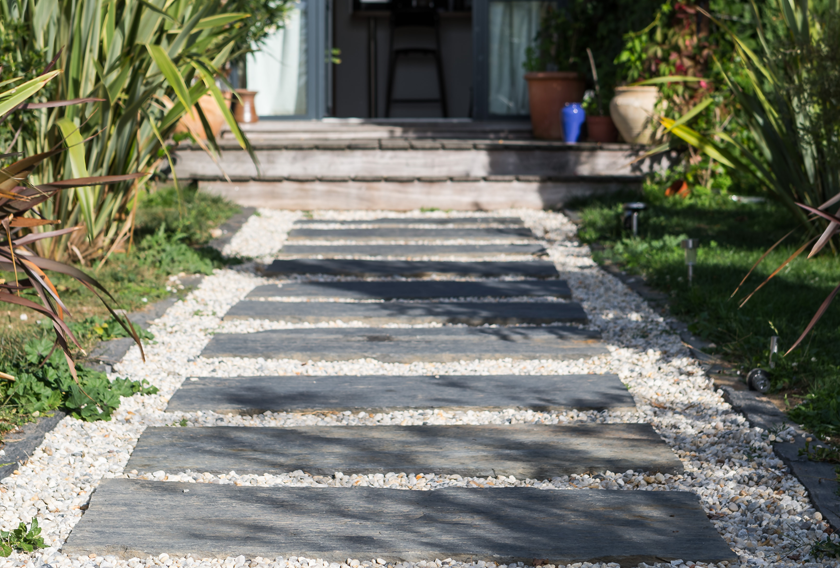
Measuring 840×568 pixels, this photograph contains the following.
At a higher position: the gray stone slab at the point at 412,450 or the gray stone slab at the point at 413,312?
the gray stone slab at the point at 413,312

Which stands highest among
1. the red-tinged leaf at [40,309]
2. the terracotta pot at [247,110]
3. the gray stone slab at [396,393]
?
the terracotta pot at [247,110]

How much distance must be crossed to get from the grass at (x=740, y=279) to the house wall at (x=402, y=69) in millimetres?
4472

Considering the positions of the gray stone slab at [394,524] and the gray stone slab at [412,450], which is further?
the gray stone slab at [412,450]

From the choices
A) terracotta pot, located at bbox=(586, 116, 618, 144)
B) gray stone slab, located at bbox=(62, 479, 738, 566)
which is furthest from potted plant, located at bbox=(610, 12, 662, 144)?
gray stone slab, located at bbox=(62, 479, 738, 566)

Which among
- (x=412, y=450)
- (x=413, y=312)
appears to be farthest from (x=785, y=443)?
(x=413, y=312)

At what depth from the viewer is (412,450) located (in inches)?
74.4

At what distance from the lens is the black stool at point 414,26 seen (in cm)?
888

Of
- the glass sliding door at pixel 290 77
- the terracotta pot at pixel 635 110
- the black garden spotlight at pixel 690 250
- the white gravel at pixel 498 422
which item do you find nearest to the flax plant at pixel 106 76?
the white gravel at pixel 498 422

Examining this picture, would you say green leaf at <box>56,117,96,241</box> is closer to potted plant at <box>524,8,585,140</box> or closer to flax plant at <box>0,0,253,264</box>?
flax plant at <box>0,0,253,264</box>

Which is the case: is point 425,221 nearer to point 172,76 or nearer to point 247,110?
point 247,110

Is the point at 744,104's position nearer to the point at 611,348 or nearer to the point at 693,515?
the point at 611,348

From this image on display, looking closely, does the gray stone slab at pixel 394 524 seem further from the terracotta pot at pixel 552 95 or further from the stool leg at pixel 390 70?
the stool leg at pixel 390 70

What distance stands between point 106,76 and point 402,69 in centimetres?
676

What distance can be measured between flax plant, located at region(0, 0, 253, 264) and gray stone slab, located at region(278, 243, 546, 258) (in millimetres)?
1152
